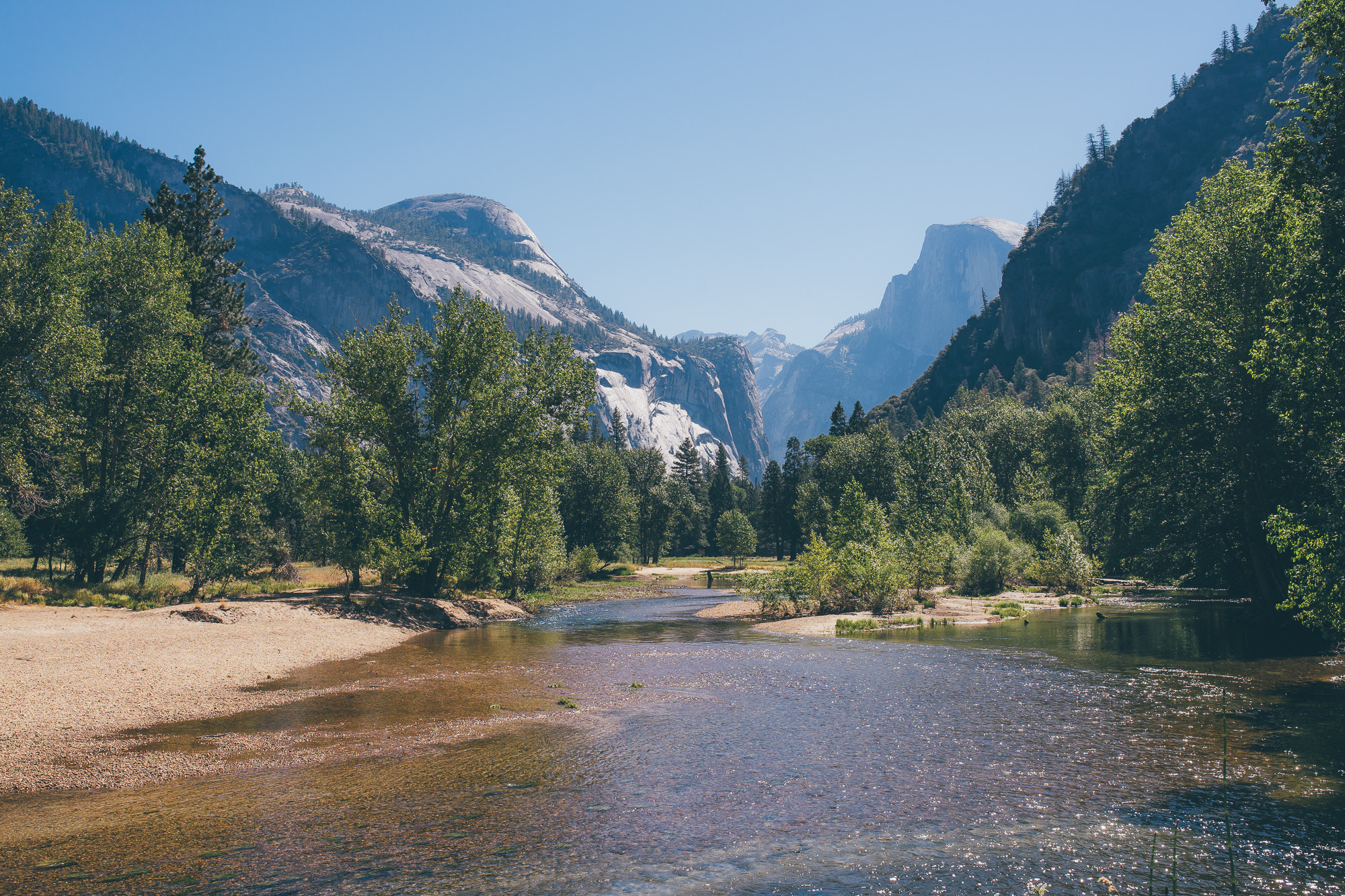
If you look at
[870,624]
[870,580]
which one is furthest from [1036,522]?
[870,624]

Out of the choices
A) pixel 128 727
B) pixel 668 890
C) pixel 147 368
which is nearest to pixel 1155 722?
pixel 668 890

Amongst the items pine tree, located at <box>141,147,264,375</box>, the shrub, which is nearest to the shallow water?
the shrub

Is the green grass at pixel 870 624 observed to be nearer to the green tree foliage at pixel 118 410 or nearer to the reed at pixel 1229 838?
the reed at pixel 1229 838

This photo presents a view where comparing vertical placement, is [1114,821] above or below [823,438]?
below

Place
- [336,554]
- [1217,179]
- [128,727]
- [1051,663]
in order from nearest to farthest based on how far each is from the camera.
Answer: [128,727] → [1051,663] → [1217,179] → [336,554]

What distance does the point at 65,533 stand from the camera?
3325cm

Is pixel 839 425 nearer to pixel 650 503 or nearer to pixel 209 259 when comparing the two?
pixel 650 503

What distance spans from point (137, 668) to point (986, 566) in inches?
1940

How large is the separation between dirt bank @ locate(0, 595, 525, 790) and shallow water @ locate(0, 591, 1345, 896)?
1079 millimetres

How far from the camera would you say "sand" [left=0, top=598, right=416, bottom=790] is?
12.3m

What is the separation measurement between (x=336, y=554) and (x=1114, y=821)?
3805cm

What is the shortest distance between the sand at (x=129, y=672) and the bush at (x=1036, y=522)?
5402cm

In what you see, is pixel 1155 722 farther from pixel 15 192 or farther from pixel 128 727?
pixel 15 192

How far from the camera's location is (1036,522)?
6225cm
